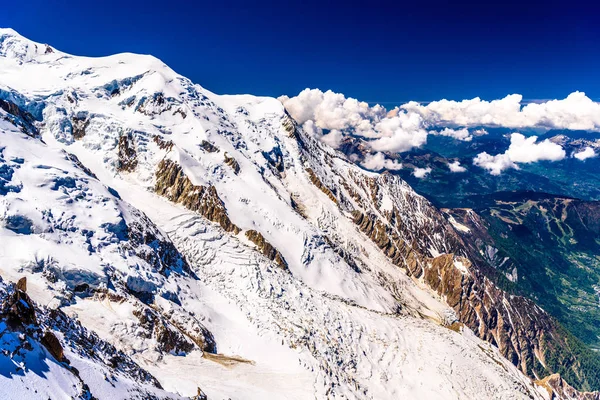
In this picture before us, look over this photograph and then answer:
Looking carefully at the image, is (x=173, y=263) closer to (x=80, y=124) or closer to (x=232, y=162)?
(x=232, y=162)

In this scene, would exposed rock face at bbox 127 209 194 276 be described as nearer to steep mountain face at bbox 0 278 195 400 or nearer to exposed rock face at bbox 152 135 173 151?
steep mountain face at bbox 0 278 195 400

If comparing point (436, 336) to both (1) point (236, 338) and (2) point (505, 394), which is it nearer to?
(2) point (505, 394)

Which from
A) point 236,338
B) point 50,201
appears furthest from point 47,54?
A: point 236,338

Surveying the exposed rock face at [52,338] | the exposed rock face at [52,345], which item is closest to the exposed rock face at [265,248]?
the exposed rock face at [52,338]

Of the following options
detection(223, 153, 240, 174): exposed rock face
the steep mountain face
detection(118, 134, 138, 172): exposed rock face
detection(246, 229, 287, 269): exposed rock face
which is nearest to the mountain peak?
detection(118, 134, 138, 172): exposed rock face

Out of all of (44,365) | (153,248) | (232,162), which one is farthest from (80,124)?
(44,365)

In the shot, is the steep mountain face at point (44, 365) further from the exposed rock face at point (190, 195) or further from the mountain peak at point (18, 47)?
the mountain peak at point (18, 47)
